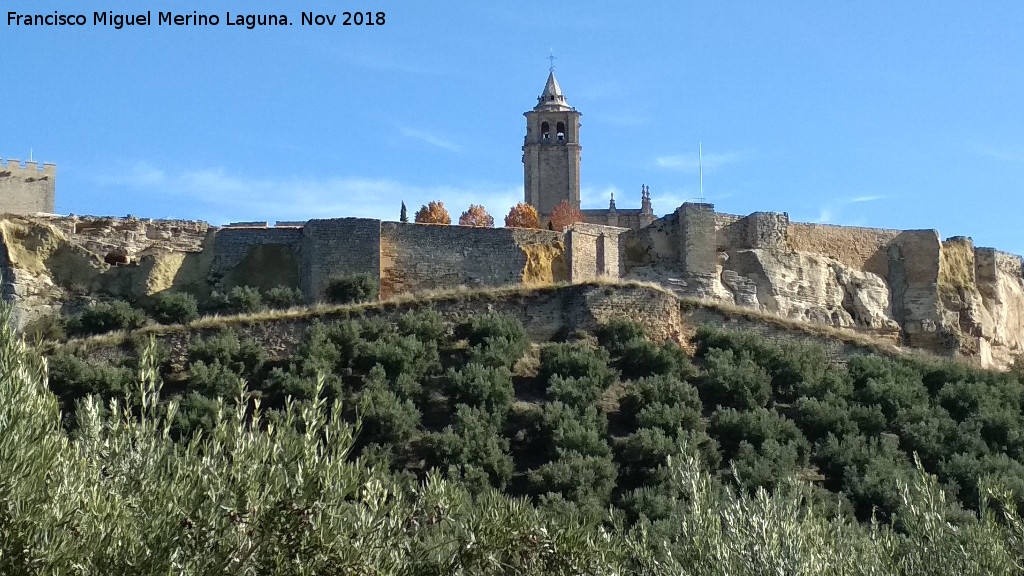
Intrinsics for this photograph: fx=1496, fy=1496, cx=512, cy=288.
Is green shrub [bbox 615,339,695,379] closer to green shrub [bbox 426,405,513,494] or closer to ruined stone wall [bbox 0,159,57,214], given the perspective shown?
green shrub [bbox 426,405,513,494]

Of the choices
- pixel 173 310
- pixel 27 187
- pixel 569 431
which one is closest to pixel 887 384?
pixel 569 431

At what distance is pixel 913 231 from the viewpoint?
98.5ft

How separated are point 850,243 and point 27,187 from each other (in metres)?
17.1

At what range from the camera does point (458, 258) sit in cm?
2517

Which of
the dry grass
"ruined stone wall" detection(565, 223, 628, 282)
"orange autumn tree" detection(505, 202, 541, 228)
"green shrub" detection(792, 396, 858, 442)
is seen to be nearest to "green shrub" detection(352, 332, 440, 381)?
the dry grass

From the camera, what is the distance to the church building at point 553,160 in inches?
2112

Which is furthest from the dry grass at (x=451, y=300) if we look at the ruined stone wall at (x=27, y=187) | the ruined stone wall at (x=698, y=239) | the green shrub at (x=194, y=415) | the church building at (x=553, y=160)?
the church building at (x=553, y=160)

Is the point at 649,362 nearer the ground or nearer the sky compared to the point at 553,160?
nearer the ground

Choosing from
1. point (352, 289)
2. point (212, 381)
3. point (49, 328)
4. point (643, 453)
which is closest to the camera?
point (643, 453)

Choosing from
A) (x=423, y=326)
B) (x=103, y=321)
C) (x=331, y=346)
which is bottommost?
(x=331, y=346)

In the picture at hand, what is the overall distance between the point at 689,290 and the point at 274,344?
8.06 meters

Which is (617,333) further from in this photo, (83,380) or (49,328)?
(49,328)

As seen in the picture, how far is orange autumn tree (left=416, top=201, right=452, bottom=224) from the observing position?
42.0 m

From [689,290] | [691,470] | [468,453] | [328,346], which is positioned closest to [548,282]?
[689,290]
